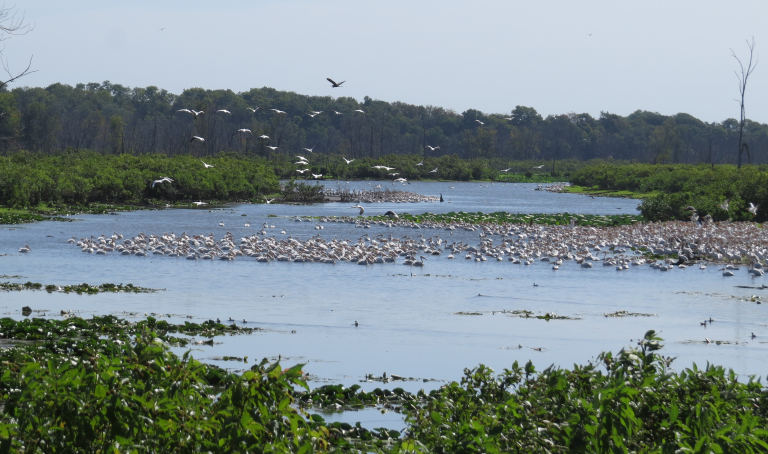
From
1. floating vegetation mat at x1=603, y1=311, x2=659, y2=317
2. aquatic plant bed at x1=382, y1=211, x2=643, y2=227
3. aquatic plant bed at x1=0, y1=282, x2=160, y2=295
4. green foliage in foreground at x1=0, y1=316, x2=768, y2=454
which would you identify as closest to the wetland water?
floating vegetation mat at x1=603, y1=311, x2=659, y2=317

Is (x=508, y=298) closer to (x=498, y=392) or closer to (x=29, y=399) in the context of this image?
(x=498, y=392)

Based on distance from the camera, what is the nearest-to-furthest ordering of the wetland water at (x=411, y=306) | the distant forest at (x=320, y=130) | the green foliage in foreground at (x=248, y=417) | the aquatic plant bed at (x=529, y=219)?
the green foliage in foreground at (x=248, y=417), the wetland water at (x=411, y=306), the aquatic plant bed at (x=529, y=219), the distant forest at (x=320, y=130)

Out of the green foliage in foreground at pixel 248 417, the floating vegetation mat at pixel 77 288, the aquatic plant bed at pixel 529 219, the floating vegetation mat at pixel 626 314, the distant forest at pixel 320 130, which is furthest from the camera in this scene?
the distant forest at pixel 320 130

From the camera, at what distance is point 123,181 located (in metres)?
50.9

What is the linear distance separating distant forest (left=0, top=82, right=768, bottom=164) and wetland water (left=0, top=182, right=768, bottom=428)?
98875 mm

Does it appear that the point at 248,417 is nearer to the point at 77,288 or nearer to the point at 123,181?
the point at 77,288

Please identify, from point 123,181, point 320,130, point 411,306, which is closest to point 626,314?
point 411,306

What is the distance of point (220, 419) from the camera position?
4586 mm

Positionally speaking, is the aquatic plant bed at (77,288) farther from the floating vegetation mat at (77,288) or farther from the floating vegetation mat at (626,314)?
the floating vegetation mat at (626,314)

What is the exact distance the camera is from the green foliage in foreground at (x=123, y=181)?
1624 inches

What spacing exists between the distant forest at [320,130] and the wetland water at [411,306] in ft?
324

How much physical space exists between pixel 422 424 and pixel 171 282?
51.5 ft

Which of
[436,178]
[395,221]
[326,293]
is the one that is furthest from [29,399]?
[436,178]

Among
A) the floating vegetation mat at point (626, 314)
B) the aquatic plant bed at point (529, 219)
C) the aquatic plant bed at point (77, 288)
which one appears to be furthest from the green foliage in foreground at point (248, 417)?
the aquatic plant bed at point (529, 219)
